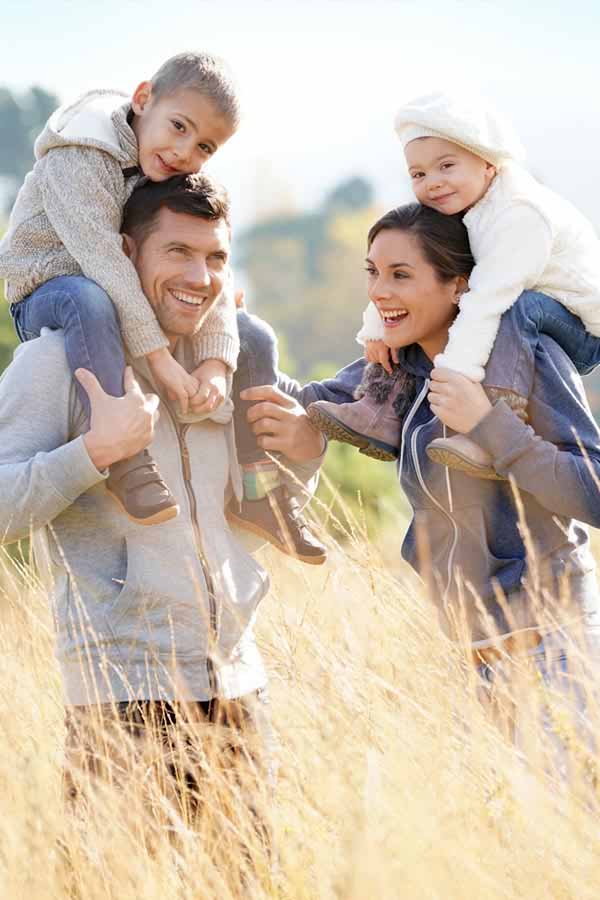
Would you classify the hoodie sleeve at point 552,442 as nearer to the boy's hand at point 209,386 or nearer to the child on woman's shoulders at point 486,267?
the child on woman's shoulders at point 486,267

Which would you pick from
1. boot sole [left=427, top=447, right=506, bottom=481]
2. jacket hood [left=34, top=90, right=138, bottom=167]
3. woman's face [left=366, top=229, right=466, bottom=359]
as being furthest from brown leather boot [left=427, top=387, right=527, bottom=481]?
jacket hood [left=34, top=90, right=138, bottom=167]

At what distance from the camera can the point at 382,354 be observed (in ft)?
11.6

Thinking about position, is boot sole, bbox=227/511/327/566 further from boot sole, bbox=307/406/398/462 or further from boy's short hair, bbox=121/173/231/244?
boy's short hair, bbox=121/173/231/244

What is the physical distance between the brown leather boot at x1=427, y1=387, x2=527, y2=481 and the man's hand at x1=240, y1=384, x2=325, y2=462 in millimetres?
427

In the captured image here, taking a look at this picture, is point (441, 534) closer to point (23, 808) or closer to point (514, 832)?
point (514, 832)

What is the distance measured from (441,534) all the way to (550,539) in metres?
0.31

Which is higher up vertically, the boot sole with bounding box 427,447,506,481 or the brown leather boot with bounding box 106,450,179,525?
the brown leather boot with bounding box 106,450,179,525

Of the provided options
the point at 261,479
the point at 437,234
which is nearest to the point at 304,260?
the point at 437,234

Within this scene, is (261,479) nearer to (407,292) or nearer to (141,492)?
(141,492)

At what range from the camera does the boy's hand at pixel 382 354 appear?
3520mm

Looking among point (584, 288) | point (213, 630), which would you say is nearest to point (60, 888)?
point (213, 630)

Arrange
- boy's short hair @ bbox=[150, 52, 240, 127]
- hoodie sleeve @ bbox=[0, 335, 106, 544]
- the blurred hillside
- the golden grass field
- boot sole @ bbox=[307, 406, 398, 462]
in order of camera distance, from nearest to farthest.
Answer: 1. the golden grass field
2. hoodie sleeve @ bbox=[0, 335, 106, 544]
3. boot sole @ bbox=[307, 406, 398, 462]
4. boy's short hair @ bbox=[150, 52, 240, 127]
5. the blurred hillside

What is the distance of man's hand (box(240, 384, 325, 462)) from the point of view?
3.36 m

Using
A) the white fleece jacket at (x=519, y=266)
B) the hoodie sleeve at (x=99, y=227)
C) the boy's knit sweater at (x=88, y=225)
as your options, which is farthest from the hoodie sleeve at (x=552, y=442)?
the hoodie sleeve at (x=99, y=227)
